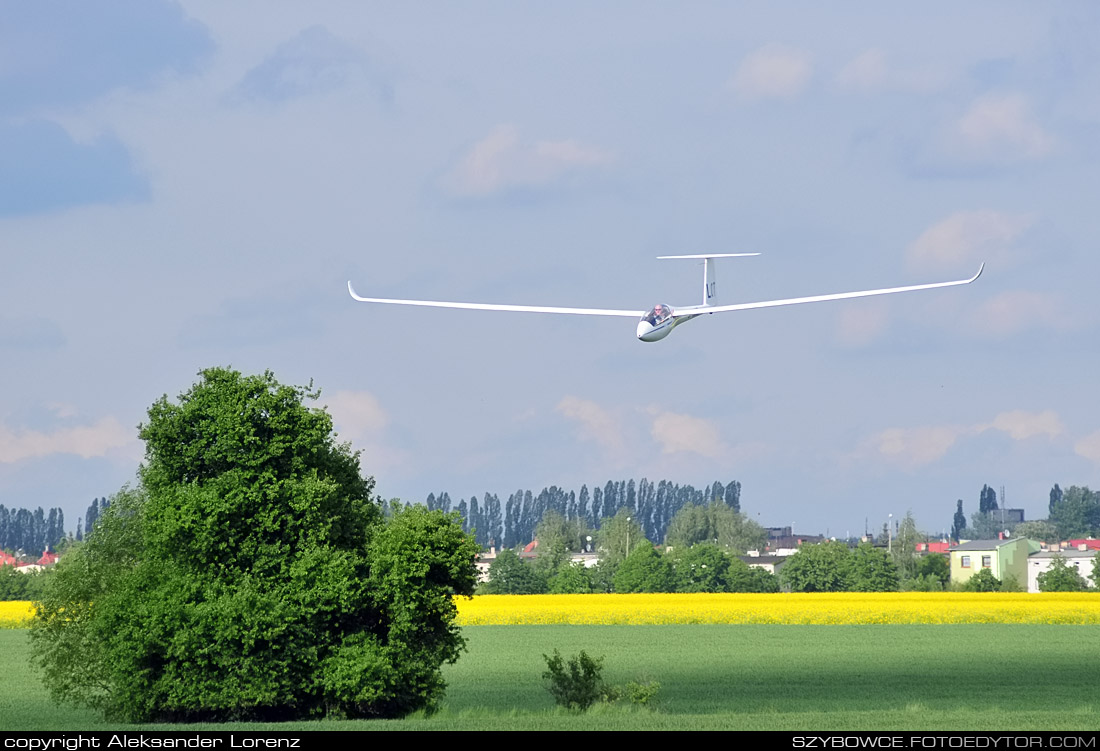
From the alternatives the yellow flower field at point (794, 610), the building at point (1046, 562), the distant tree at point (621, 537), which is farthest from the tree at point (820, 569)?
the building at point (1046, 562)

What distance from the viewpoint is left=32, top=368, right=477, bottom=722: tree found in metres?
32.8

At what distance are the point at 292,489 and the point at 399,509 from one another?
2.74m

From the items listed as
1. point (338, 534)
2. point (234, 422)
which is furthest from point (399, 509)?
point (234, 422)

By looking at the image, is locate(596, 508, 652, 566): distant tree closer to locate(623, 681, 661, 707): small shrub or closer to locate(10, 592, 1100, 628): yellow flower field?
locate(10, 592, 1100, 628): yellow flower field

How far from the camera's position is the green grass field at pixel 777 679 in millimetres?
29850

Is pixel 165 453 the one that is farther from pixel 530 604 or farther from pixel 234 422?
pixel 530 604

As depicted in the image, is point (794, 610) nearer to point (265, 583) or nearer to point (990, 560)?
point (265, 583)

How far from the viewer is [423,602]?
110 ft

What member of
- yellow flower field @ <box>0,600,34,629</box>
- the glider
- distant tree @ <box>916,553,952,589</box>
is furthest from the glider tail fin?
distant tree @ <box>916,553,952,589</box>

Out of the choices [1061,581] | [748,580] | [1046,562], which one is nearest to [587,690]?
[748,580]

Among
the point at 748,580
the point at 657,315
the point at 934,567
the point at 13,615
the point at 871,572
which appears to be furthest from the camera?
the point at 934,567

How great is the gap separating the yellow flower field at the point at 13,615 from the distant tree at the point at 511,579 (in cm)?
4059

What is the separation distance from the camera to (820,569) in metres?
119

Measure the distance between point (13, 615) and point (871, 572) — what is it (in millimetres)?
69070
